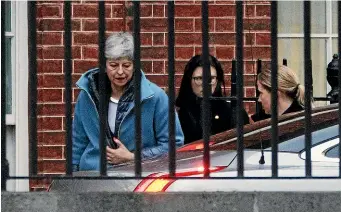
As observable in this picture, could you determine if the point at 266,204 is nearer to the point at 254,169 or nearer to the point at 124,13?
the point at 254,169

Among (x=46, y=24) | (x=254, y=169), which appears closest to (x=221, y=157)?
(x=254, y=169)

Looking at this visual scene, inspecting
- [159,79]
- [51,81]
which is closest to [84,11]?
[51,81]

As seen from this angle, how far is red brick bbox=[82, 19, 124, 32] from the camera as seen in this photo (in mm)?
9906

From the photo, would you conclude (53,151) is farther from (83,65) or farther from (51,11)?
(51,11)

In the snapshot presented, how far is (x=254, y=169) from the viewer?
585 centimetres

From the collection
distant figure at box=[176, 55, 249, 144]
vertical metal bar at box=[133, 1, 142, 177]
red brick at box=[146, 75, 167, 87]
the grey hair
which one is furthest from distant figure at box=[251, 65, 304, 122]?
vertical metal bar at box=[133, 1, 142, 177]

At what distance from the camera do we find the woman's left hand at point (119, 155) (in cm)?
657

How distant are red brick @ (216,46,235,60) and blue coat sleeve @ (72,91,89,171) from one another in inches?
114

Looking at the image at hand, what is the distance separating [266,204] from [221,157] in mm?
1321

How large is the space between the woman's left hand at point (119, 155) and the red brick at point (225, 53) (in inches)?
133

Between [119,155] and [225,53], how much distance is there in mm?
3531

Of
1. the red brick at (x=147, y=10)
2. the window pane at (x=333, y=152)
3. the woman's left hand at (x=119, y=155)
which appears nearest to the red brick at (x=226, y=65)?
the red brick at (x=147, y=10)

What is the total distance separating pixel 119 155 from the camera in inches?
262

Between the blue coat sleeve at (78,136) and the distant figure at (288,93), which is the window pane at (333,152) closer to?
the distant figure at (288,93)
